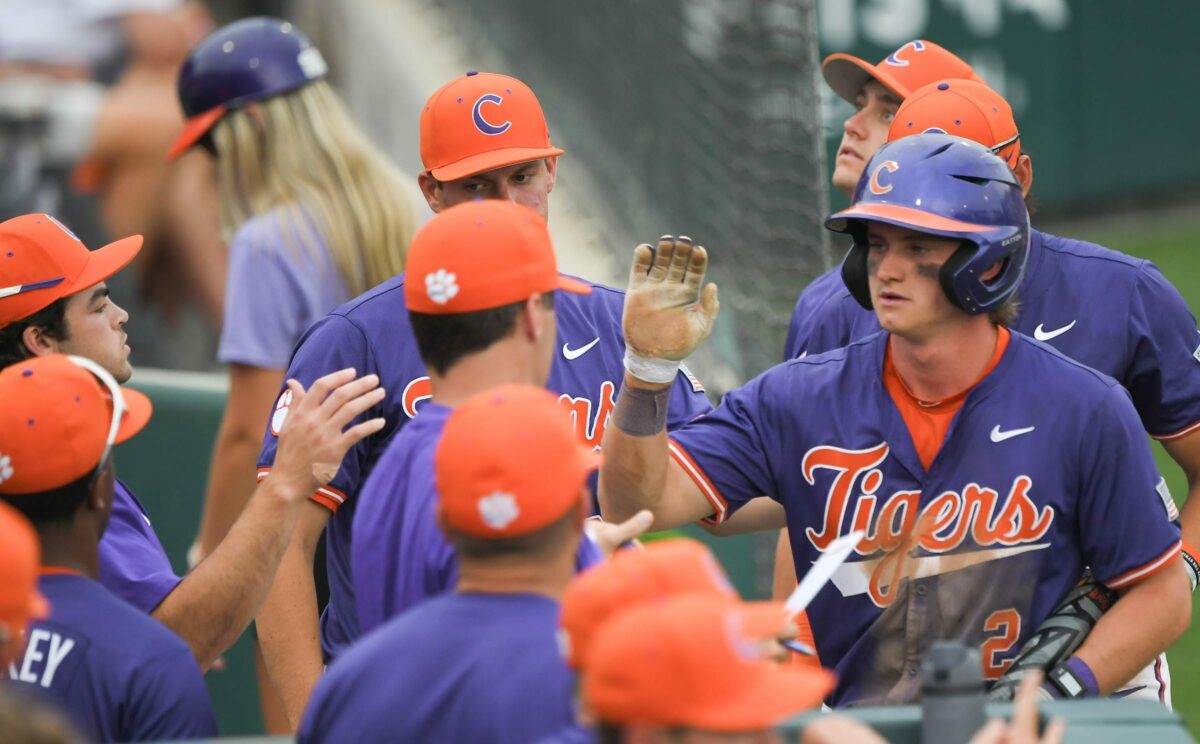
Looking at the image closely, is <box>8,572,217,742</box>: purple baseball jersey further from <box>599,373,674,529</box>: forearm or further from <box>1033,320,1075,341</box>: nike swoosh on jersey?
<box>1033,320,1075,341</box>: nike swoosh on jersey

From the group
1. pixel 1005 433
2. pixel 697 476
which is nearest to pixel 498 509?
pixel 697 476

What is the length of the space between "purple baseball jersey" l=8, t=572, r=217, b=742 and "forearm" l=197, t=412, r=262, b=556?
7.31 feet

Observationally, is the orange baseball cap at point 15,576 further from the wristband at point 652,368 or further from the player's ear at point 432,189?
the player's ear at point 432,189

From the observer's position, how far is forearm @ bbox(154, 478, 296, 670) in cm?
365

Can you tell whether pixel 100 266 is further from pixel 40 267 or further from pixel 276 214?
pixel 276 214

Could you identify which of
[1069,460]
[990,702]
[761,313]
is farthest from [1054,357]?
[761,313]

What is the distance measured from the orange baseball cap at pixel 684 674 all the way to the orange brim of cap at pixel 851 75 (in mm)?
3029

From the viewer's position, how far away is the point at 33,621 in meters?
3.12

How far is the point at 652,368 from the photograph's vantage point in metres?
3.72

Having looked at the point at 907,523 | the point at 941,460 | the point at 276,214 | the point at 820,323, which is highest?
the point at 276,214

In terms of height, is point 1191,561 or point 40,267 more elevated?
point 40,267

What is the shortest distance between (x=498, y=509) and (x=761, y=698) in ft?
2.00

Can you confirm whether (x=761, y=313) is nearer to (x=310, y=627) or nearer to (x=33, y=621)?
→ (x=310, y=627)

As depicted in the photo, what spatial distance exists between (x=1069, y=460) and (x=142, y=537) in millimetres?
2015
